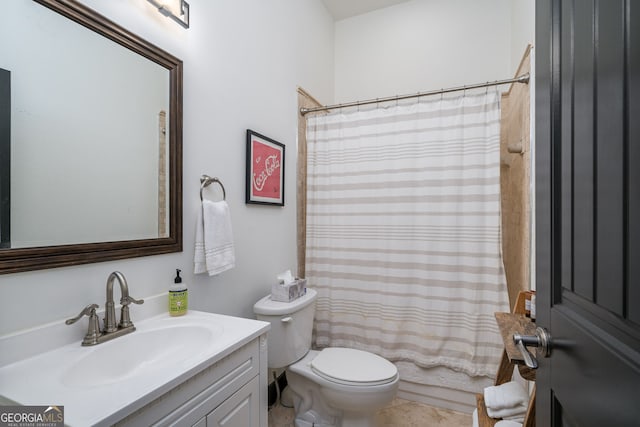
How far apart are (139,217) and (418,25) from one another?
102 inches

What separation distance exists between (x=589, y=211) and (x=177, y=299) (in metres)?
1.25

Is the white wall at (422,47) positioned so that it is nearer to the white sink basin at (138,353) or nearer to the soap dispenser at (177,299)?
the soap dispenser at (177,299)

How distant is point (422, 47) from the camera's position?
2.53 metres

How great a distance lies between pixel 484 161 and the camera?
1768mm

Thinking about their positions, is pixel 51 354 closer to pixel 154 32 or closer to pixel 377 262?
pixel 154 32

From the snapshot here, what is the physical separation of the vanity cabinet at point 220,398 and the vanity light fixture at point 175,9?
1.28 m

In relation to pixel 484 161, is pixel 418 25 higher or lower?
higher

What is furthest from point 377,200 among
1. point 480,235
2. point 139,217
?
point 139,217

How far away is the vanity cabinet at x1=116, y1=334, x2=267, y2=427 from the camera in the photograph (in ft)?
2.41

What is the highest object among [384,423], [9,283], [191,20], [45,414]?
[191,20]

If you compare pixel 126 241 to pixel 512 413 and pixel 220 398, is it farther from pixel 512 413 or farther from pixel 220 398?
pixel 512 413

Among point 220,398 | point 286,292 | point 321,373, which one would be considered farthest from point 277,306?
point 220,398

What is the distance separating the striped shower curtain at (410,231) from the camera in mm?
1771

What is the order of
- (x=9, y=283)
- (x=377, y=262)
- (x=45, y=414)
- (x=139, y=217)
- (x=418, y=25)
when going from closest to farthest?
1. (x=45, y=414)
2. (x=9, y=283)
3. (x=139, y=217)
4. (x=377, y=262)
5. (x=418, y=25)
